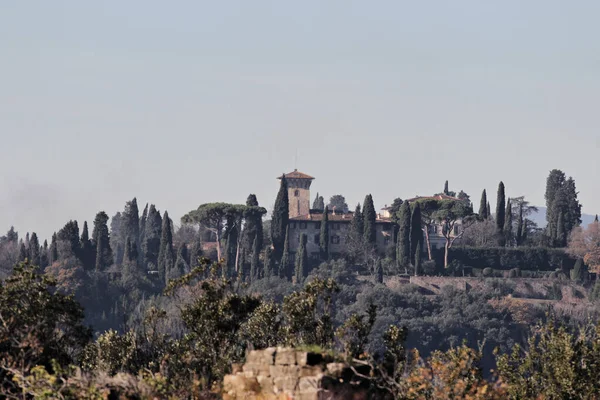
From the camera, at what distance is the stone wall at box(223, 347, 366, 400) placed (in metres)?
24.1

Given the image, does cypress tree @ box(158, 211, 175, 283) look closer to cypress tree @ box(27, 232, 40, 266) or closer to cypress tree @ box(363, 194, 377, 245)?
cypress tree @ box(27, 232, 40, 266)

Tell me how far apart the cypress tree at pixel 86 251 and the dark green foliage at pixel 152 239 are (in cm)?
813

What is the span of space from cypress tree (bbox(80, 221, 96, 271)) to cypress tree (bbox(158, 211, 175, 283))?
19.3ft

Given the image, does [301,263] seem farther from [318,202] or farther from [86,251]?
[318,202]

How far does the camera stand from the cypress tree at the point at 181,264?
118m

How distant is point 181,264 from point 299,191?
80.1 ft

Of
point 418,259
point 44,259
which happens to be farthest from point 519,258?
point 44,259

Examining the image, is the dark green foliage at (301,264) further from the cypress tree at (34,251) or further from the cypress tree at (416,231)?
the cypress tree at (34,251)

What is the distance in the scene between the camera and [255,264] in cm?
11888

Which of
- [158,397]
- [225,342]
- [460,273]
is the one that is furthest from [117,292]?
[158,397]

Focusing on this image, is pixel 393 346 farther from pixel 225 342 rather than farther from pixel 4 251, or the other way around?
pixel 4 251

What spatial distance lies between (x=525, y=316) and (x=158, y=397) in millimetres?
90787

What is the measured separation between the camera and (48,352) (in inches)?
1292

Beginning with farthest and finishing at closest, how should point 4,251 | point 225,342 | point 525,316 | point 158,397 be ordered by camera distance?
point 4,251, point 525,316, point 225,342, point 158,397
